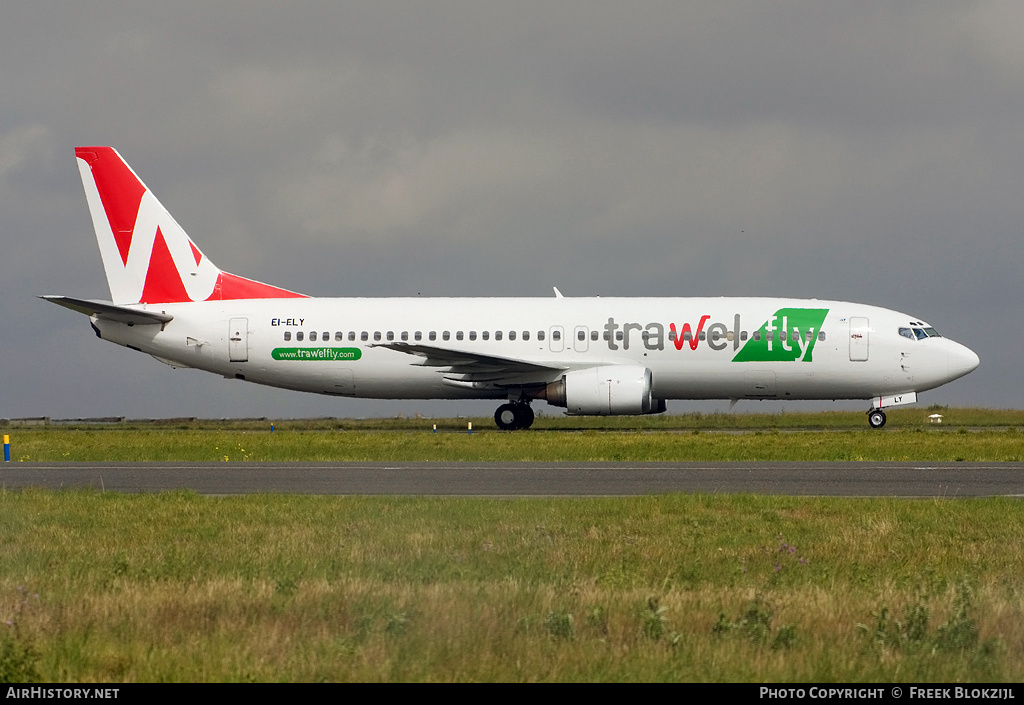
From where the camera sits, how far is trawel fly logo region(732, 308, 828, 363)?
122 ft

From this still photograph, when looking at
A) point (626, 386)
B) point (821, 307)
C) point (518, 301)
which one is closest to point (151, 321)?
point (518, 301)

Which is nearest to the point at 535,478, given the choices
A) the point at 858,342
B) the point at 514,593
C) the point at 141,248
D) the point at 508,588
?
the point at 508,588

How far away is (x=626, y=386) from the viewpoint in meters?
35.9

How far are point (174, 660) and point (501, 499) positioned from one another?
30.1ft

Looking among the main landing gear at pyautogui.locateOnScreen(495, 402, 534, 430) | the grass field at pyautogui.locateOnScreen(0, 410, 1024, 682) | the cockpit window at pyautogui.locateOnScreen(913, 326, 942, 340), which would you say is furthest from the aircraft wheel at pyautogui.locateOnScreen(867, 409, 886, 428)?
the grass field at pyautogui.locateOnScreen(0, 410, 1024, 682)

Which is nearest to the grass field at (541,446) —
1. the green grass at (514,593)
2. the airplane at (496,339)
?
the airplane at (496,339)

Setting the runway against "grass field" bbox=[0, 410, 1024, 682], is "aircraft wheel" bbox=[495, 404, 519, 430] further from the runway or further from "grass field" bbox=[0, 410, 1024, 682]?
"grass field" bbox=[0, 410, 1024, 682]

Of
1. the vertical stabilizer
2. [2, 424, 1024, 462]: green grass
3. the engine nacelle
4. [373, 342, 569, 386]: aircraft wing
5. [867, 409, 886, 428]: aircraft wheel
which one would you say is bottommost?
[2, 424, 1024, 462]: green grass

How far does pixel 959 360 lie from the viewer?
125 ft

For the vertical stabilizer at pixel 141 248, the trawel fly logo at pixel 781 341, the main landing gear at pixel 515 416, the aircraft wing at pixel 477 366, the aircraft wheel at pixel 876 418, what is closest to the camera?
the aircraft wing at pixel 477 366

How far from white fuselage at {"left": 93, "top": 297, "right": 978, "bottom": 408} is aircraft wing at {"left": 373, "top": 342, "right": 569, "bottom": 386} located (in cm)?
7

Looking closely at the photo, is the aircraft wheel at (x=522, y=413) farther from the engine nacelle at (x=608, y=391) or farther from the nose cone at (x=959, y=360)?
the nose cone at (x=959, y=360)

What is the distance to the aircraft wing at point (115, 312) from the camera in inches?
1507

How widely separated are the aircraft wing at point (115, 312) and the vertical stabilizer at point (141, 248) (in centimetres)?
134
